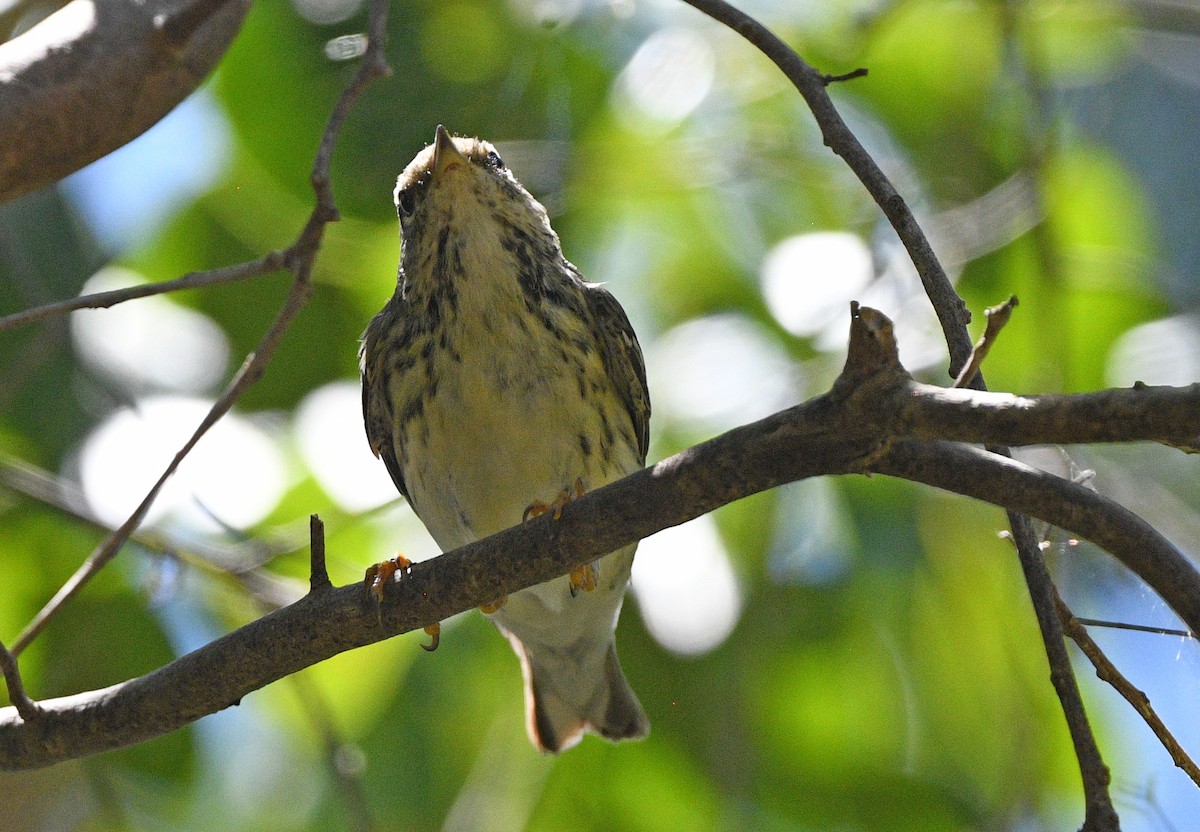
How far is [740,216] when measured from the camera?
5297mm

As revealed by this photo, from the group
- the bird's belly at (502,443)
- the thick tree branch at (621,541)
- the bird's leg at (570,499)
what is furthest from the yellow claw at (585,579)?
the thick tree branch at (621,541)

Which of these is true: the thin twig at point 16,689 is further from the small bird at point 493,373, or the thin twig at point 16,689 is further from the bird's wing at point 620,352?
the bird's wing at point 620,352

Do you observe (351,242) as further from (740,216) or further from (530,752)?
(530,752)

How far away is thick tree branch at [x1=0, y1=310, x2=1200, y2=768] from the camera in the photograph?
78.0 inches

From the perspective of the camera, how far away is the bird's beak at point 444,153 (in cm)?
400

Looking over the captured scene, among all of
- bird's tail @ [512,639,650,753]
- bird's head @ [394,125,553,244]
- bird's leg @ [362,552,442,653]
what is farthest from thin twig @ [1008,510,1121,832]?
bird's tail @ [512,639,650,753]

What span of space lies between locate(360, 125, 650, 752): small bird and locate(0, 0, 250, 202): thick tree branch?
1036 mm

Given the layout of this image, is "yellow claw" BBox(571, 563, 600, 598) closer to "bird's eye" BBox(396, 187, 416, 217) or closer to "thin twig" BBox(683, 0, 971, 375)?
"bird's eye" BBox(396, 187, 416, 217)

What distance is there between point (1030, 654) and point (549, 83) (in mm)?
2898

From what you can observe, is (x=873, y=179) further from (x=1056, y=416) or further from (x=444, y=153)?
(x=444, y=153)

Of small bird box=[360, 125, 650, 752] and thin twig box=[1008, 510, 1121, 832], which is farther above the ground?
thin twig box=[1008, 510, 1121, 832]

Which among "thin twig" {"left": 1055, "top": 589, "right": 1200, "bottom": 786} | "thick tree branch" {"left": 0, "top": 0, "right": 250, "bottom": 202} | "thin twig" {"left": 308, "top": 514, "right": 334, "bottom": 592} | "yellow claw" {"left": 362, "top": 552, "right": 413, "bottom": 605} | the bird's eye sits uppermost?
"thick tree branch" {"left": 0, "top": 0, "right": 250, "bottom": 202}

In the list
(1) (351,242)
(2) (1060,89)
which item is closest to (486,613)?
(1) (351,242)

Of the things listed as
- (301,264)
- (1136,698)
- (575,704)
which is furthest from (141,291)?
(575,704)
